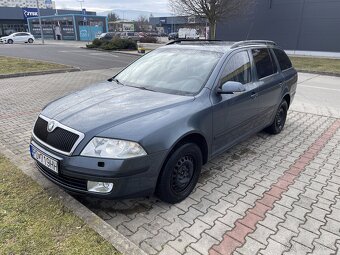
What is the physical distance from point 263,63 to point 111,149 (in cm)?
321

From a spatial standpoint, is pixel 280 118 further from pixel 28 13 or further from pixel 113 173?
pixel 28 13

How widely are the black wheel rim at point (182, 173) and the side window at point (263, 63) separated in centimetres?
207

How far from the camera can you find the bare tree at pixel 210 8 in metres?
20.7

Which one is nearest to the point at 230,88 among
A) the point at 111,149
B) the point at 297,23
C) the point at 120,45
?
the point at 111,149

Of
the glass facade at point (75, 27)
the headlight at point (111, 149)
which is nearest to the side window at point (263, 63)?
the headlight at point (111, 149)

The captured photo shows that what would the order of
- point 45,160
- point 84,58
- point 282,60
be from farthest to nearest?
1. point 84,58
2. point 282,60
3. point 45,160

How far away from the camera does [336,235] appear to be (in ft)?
9.30

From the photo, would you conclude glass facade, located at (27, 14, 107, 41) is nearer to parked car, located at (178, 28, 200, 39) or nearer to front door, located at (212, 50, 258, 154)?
parked car, located at (178, 28, 200, 39)

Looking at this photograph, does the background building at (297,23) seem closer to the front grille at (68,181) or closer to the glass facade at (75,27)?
the front grille at (68,181)

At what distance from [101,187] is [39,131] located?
3.48 feet

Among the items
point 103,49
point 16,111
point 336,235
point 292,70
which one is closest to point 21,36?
point 103,49

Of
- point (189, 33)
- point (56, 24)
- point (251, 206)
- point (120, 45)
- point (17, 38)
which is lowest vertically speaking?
point (251, 206)

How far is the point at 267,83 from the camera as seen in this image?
15.3 feet

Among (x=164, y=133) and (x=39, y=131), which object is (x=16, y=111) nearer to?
(x=39, y=131)
